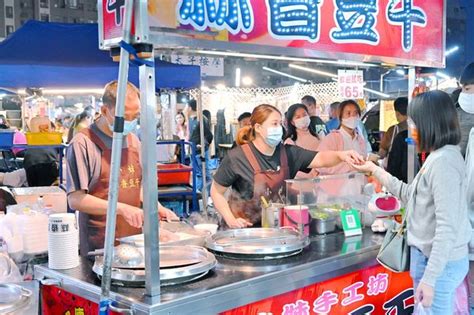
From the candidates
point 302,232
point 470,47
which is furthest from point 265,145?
point 470,47

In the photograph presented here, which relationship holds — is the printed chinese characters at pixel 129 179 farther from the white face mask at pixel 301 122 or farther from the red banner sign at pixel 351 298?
the white face mask at pixel 301 122

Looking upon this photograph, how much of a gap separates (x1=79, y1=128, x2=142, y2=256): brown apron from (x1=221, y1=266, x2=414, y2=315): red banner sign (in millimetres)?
1216

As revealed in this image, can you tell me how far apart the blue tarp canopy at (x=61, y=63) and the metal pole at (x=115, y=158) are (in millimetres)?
3165

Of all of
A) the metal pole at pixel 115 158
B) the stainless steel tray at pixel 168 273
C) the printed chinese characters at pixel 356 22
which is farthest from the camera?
the printed chinese characters at pixel 356 22

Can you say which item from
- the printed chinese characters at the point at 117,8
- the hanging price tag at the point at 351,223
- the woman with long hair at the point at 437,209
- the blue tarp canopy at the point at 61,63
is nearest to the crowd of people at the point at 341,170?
the woman with long hair at the point at 437,209

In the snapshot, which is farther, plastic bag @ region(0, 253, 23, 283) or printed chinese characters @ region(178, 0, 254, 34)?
plastic bag @ region(0, 253, 23, 283)

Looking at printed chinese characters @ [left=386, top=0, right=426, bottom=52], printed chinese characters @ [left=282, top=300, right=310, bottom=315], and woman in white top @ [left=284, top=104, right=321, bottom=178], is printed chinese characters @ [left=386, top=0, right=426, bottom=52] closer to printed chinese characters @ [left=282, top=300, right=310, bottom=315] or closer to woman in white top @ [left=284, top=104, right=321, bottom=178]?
printed chinese characters @ [left=282, top=300, right=310, bottom=315]

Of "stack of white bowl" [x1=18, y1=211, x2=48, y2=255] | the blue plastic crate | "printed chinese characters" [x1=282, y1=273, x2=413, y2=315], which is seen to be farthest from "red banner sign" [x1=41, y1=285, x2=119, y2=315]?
the blue plastic crate

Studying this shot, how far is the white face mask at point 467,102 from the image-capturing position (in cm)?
318

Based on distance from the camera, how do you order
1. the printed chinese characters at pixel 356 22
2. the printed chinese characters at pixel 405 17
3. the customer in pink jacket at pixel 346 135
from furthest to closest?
the customer in pink jacket at pixel 346 135 → the printed chinese characters at pixel 405 17 → the printed chinese characters at pixel 356 22

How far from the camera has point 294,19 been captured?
221 centimetres

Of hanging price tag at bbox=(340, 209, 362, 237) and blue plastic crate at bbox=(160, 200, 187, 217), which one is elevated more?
hanging price tag at bbox=(340, 209, 362, 237)

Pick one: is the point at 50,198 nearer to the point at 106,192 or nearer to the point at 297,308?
the point at 106,192

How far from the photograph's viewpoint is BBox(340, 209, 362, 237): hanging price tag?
106 inches
